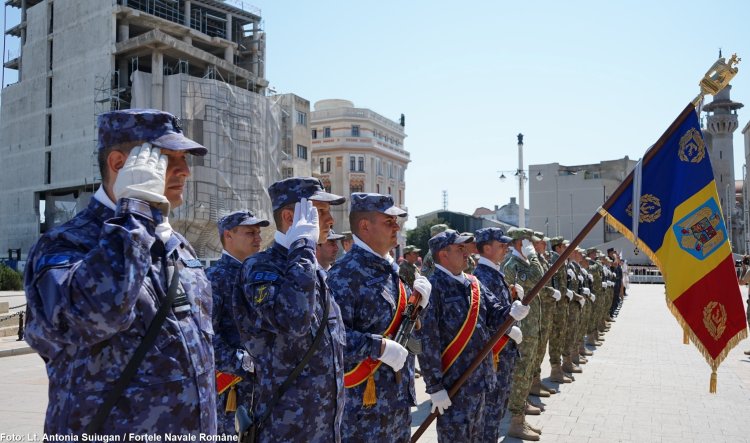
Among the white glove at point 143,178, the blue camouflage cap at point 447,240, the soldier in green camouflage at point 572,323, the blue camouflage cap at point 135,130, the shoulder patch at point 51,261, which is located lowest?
the soldier in green camouflage at point 572,323

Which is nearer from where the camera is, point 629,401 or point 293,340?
point 293,340

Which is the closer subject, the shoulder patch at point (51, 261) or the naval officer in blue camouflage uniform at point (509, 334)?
the shoulder patch at point (51, 261)

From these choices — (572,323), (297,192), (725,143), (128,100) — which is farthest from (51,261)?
(725,143)

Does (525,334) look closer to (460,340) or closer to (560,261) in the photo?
(460,340)

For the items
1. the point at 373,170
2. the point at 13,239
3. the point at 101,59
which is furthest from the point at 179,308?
the point at 373,170

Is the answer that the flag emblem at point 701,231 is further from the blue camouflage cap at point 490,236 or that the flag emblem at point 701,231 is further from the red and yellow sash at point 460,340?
the blue camouflage cap at point 490,236

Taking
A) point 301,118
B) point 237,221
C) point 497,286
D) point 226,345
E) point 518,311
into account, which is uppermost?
point 301,118

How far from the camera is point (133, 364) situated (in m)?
2.09

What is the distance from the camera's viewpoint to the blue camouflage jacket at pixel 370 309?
382 cm

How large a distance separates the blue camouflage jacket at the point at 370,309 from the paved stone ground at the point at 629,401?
9.03ft

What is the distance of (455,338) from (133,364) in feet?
10.5

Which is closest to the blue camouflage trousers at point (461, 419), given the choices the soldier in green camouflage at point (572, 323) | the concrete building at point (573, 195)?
the soldier in green camouflage at point (572, 323)

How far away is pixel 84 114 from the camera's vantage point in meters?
39.3

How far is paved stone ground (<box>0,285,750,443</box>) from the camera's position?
661cm
